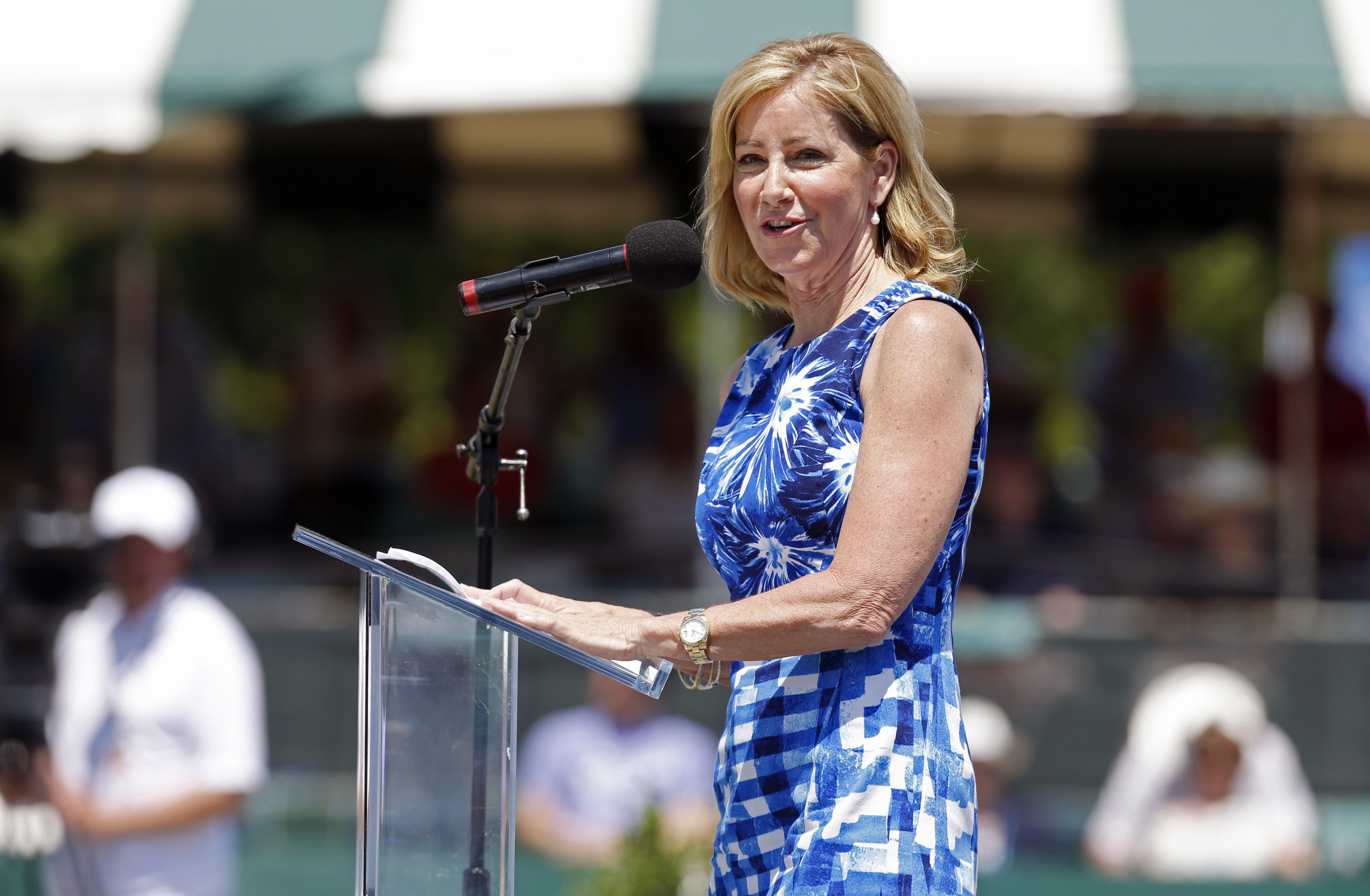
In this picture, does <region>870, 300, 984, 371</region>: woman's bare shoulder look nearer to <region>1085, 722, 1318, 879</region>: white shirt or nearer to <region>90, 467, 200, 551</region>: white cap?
<region>90, 467, 200, 551</region>: white cap

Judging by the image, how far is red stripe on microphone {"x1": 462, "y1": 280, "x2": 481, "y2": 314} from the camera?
2.00m

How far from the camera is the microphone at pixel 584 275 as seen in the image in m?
1.99

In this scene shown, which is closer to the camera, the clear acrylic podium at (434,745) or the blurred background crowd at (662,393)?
the clear acrylic podium at (434,745)

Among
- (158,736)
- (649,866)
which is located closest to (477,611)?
(649,866)

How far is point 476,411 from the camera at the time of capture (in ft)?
27.5

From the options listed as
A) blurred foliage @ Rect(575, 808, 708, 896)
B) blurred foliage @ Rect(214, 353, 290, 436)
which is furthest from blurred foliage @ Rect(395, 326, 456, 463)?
blurred foliage @ Rect(575, 808, 708, 896)

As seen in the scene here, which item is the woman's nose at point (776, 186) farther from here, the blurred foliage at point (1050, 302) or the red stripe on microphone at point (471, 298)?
the blurred foliage at point (1050, 302)

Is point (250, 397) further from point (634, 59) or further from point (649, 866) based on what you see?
point (649, 866)

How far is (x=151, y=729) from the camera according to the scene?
4309 millimetres

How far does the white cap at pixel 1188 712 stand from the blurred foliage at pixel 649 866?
192 cm

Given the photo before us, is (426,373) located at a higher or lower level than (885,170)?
higher

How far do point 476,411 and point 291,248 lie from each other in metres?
14.2

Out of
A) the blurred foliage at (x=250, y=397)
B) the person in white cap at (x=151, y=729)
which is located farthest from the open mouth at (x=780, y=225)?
the blurred foliage at (x=250, y=397)

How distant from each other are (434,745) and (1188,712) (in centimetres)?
423
